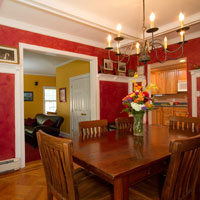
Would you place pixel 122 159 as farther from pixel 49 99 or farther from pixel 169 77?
pixel 49 99

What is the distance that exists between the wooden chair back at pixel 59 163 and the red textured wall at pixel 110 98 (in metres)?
2.84

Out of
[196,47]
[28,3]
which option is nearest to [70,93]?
[28,3]

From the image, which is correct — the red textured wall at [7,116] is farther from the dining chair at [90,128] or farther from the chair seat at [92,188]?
the chair seat at [92,188]

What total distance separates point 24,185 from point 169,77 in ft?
20.0

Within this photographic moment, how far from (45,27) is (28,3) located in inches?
34.9

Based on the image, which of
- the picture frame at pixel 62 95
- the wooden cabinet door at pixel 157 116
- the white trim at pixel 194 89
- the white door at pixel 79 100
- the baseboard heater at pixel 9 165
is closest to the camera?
the baseboard heater at pixel 9 165

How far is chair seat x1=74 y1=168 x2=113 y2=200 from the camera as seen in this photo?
123cm

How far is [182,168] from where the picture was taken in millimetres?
1097

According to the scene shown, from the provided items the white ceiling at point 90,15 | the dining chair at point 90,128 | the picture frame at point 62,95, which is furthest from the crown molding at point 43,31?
the picture frame at point 62,95

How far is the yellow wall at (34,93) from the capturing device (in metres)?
7.45

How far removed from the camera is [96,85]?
396 cm

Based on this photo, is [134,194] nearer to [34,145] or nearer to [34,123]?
[34,145]

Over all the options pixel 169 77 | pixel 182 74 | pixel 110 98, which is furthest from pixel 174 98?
pixel 110 98

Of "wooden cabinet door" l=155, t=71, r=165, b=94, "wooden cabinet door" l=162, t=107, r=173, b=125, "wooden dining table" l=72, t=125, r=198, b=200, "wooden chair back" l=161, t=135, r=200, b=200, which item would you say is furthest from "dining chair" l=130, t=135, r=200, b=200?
"wooden cabinet door" l=155, t=71, r=165, b=94
